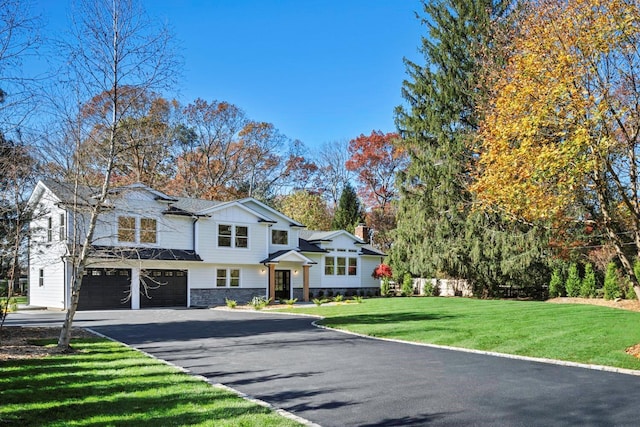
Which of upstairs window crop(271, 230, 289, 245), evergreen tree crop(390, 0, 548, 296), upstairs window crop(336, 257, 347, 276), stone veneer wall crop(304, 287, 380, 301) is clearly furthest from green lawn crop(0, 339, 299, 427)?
upstairs window crop(336, 257, 347, 276)

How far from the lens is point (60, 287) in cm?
2530

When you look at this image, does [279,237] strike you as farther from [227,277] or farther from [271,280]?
[227,277]

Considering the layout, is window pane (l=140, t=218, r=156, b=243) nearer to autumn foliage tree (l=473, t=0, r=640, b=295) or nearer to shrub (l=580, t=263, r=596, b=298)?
autumn foliage tree (l=473, t=0, r=640, b=295)

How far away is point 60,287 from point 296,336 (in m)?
16.6

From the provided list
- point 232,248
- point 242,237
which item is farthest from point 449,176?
point 232,248

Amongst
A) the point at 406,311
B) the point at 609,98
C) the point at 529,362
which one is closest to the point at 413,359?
the point at 529,362

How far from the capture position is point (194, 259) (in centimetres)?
2777

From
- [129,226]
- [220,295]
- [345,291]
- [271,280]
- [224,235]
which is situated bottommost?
[345,291]

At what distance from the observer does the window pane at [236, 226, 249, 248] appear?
30.6 metres

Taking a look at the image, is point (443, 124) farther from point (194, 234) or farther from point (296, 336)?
point (296, 336)

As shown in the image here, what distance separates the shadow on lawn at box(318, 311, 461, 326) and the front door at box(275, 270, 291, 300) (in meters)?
13.8

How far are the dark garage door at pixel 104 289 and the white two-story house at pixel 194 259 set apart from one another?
47 mm

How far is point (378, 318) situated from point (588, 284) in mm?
14161

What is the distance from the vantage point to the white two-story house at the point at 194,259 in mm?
25094
